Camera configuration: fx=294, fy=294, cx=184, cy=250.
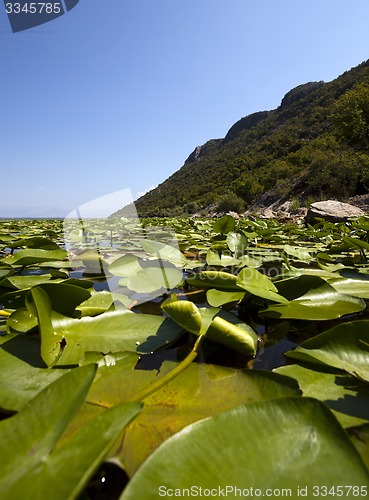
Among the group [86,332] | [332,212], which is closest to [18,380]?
[86,332]

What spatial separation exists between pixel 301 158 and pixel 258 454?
1555cm

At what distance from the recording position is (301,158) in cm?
1402

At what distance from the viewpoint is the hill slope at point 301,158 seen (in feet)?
26.5

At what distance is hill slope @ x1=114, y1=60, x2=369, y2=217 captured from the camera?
806 centimetres

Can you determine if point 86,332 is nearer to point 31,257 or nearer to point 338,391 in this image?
point 338,391

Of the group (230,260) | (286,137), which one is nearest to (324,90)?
(286,137)

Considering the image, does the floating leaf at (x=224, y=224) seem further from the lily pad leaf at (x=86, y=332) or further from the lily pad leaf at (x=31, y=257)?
the lily pad leaf at (x=86, y=332)

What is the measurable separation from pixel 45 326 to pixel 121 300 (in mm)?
273

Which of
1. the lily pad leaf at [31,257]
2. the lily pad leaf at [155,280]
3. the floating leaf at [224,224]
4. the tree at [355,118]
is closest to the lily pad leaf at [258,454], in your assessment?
the lily pad leaf at [155,280]

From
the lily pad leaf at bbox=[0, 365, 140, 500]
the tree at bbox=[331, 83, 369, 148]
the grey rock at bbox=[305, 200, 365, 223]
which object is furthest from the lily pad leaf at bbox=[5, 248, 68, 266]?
the tree at bbox=[331, 83, 369, 148]

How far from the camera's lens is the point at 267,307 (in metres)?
0.59

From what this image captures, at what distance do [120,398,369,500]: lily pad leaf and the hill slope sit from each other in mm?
2599

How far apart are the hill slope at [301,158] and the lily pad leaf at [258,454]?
2.60 meters

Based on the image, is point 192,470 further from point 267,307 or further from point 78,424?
point 267,307
